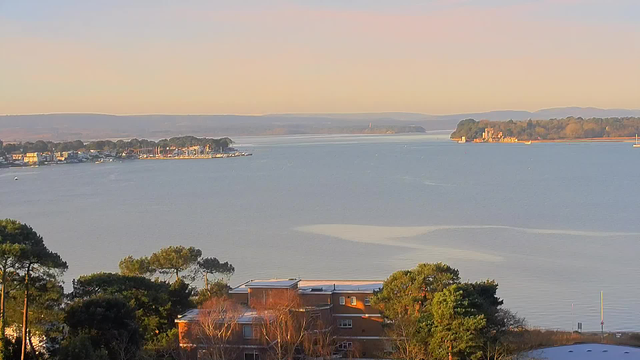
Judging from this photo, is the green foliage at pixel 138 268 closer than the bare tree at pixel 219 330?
No

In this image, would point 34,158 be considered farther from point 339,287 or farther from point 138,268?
point 339,287

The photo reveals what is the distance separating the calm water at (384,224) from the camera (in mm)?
12562

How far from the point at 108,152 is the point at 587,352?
55.2m

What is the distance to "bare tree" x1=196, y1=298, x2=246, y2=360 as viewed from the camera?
7.02m

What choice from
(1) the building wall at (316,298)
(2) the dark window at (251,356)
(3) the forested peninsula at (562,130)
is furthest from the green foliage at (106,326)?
(3) the forested peninsula at (562,130)

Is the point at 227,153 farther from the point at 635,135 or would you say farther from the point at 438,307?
the point at 438,307

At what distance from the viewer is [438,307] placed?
23.3ft

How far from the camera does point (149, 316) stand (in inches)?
311

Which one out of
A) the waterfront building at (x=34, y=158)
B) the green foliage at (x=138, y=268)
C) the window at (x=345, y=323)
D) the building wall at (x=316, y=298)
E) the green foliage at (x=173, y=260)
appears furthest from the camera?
the waterfront building at (x=34, y=158)

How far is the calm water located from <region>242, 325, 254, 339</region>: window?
13.8ft

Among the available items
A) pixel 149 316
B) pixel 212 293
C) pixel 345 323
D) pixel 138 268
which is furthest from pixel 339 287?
pixel 138 268

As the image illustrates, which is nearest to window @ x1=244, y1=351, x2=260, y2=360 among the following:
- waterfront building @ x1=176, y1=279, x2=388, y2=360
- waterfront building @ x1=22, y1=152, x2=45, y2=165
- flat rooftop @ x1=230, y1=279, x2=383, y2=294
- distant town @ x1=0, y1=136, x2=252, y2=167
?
waterfront building @ x1=176, y1=279, x2=388, y2=360

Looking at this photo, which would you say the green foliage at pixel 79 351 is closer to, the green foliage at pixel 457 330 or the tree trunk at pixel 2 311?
the tree trunk at pixel 2 311

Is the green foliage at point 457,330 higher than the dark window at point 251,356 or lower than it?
higher
